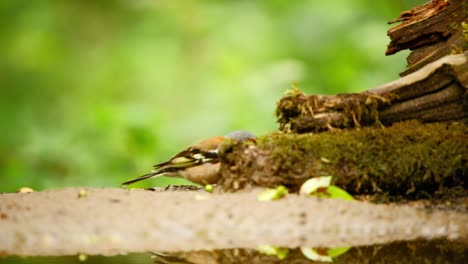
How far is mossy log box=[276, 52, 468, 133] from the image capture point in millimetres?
5406

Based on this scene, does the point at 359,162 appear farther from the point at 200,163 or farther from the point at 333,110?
the point at 200,163

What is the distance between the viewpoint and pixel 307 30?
10.5 m

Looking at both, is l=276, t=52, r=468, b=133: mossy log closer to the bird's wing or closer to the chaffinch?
the chaffinch

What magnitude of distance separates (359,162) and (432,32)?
1.59 metres

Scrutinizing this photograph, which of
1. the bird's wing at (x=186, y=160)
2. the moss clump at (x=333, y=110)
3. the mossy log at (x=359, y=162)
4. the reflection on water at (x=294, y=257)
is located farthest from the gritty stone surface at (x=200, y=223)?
the bird's wing at (x=186, y=160)

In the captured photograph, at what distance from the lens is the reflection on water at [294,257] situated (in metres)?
3.74

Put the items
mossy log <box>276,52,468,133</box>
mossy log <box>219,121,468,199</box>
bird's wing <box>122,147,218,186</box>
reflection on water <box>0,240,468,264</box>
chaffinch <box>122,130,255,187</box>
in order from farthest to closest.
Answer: bird's wing <box>122,147,218,186</box>, chaffinch <box>122,130,255,187</box>, mossy log <box>276,52,468,133</box>, mossy log <box>219,121,468,199</box>, reflection on water <box>0,240,468,264</box>

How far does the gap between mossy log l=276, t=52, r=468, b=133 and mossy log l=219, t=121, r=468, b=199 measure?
0.18m

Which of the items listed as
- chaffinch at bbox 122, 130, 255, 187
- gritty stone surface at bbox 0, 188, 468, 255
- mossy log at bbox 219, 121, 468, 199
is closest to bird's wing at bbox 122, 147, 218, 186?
chaffinch at bbox 122, 130, 255, 187

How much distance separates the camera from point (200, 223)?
4363 mm

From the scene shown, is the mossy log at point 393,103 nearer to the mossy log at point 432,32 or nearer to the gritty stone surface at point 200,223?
the mossy log at point 432,32

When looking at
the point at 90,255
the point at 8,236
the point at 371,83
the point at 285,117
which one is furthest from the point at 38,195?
the point at 371,83

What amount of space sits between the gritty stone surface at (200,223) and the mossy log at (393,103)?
31.4 inches

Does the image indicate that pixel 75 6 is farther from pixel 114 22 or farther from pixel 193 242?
pixel 193 242
